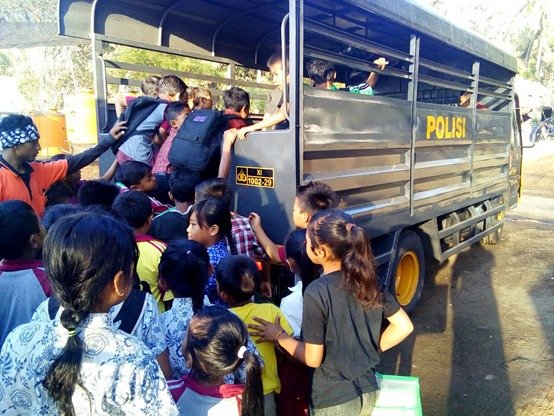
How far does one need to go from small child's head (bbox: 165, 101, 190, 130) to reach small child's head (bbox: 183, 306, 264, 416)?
86.1 inches

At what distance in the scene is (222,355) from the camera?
1.40 m

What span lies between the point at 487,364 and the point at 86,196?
3.04m

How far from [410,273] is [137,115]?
2.80 metres

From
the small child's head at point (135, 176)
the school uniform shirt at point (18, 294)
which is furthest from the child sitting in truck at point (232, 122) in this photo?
the school uniform shirt at point (18, 294)

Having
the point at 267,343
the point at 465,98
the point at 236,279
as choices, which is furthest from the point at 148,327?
the point at 465,98

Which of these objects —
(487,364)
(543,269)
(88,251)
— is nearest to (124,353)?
(88,251)

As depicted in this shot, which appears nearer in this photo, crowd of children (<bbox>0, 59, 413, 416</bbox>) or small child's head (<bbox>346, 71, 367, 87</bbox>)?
crowd of children (<bbox>0, 59, 413, 416</bbox>)

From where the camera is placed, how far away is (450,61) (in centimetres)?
488

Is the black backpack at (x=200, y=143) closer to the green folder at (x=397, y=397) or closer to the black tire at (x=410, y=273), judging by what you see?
the green folder at (x=397, y=397)

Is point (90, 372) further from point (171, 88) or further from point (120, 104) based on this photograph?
point (120, 104)

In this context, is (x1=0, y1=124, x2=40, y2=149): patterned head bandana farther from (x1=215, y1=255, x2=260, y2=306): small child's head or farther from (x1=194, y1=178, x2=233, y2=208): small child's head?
(x1=215, y1=255, x2=260, y2=306): small child's head

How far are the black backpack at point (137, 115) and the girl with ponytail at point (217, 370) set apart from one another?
2.43 meters

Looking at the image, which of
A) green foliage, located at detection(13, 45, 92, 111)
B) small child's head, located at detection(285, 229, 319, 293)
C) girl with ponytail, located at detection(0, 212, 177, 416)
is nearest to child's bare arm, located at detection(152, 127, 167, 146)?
small child's head, located at detection(285, 229, 319, 293)

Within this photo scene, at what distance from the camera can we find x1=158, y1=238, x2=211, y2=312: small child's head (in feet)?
5.73
